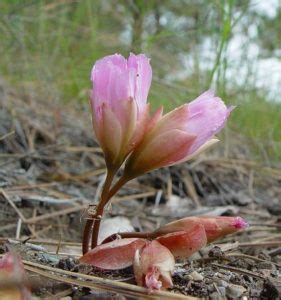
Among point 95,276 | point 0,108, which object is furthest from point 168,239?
point 0,108

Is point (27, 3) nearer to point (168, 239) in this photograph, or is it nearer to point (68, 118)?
point (68, 118)

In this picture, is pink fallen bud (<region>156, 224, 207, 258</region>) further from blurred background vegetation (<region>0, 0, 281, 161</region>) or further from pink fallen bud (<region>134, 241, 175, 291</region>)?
blurred background vegetation (<region>0, 0, 281, 161</region>)

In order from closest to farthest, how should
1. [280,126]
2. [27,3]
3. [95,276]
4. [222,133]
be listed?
[95,276]
[27,3]
[222,133]
[280,126]

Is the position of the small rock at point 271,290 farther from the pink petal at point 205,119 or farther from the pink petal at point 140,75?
the pink petal at point 140,75

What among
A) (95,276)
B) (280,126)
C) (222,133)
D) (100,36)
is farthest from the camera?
(100,36)

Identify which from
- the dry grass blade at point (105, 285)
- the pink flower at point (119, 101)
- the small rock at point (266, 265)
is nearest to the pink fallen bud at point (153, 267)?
the dry grass blade at point (105, 285)

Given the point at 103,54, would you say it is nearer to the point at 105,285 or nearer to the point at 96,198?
the point at 96,198

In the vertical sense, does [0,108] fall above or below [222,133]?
above

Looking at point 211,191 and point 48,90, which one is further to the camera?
point 48,90
